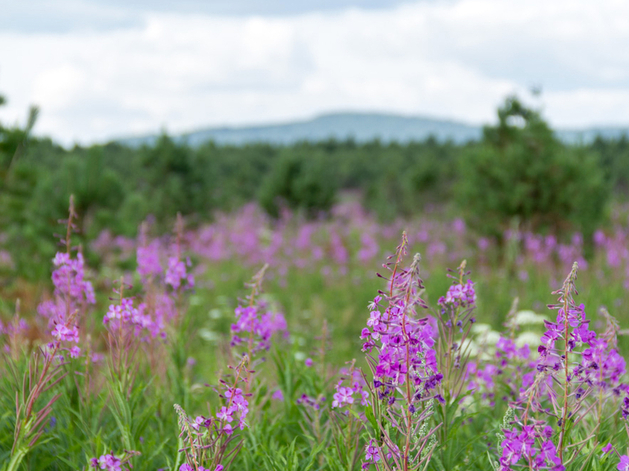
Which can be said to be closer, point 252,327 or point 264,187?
point 252,327

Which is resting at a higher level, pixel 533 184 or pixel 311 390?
pixel 533 184

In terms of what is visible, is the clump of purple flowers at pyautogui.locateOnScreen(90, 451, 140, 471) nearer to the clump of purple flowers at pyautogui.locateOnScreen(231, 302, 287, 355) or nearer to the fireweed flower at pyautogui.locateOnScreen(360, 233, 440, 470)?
the clump of purple flowers at pyautogui.locateOnScreen(231, 302, 287, 355)

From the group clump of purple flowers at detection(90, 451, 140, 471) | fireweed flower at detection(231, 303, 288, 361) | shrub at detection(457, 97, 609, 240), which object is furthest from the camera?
shrub at detection(457, 97, 609, 240)

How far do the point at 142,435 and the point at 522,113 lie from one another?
10.9m

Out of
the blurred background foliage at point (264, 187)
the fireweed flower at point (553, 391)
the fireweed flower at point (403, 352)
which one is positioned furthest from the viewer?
the blurred background foliage at point (264, 187)

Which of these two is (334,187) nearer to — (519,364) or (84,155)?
(84,155)

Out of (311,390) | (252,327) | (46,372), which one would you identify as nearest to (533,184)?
(311,390)

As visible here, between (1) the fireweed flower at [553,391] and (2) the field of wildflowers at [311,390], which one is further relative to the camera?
(2) the field of wildflowers at [311,390]

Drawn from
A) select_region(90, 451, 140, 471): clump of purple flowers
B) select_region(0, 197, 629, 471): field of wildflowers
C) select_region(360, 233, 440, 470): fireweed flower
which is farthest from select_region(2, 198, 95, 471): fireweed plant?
select_region(360, 233, 440, 470): fireweed flower

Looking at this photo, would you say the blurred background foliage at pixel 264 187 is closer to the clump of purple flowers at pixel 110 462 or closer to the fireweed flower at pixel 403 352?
the clump of purple flowers at pixel 110 462

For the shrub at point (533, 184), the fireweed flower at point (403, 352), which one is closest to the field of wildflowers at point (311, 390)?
the fireweed flower at point (403, 352)

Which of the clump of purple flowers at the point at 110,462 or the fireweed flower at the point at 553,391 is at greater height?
the fireweed flower at the point at 553,391

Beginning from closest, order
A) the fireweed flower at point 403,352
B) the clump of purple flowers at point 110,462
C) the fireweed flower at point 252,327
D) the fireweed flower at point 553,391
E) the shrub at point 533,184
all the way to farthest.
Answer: the fireweed flower at point 553,391, the fireweed flower at point 403,352, the clump of purple flowers at point 110,462, the fireweed flower at point 252,327, the shrub at point 533,184

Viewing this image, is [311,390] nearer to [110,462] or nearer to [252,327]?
[252,327]
